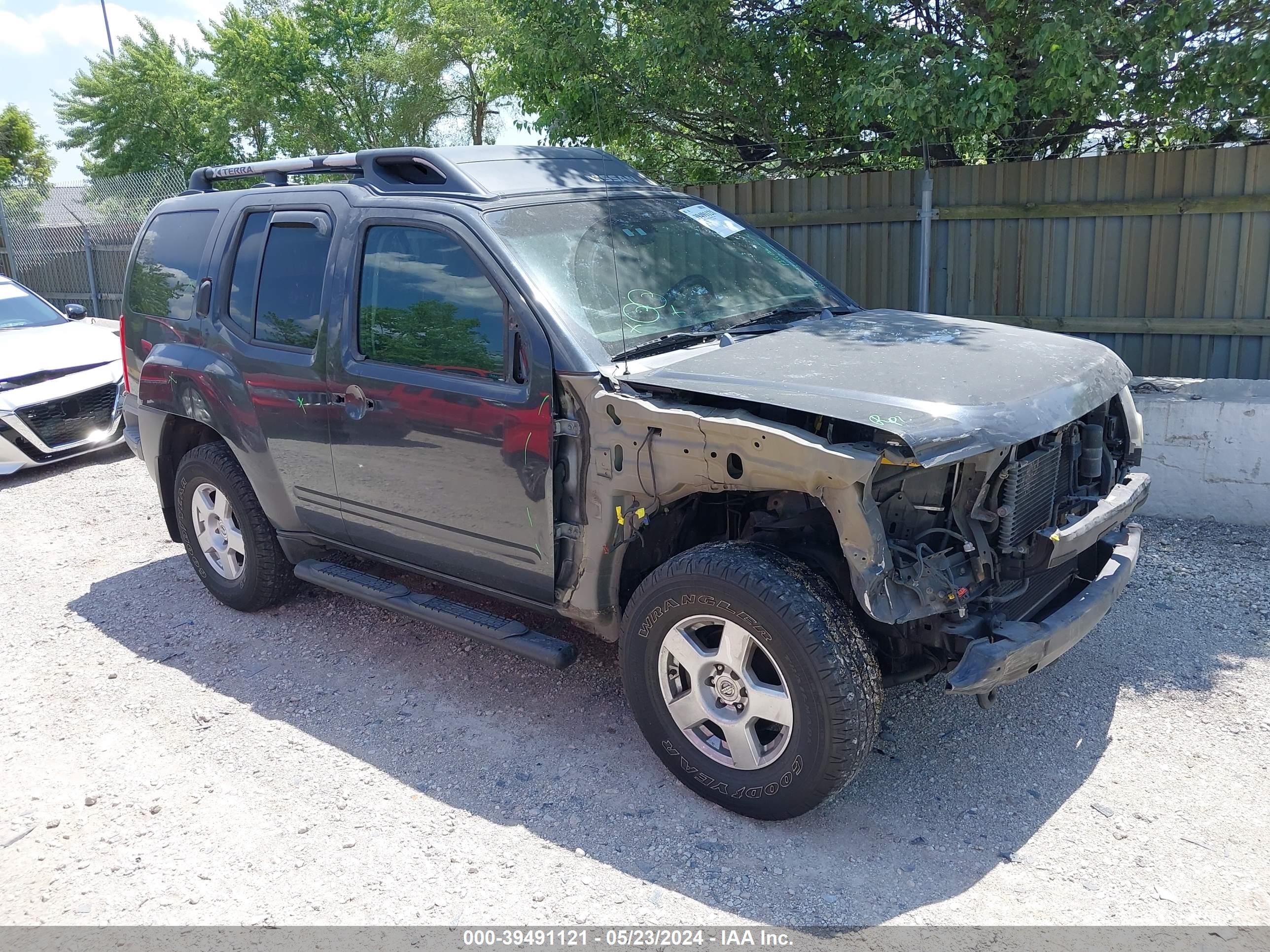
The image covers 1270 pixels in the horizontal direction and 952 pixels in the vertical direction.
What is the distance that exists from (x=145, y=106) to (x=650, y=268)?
1274 inches

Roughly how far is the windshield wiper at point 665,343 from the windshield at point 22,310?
796cm

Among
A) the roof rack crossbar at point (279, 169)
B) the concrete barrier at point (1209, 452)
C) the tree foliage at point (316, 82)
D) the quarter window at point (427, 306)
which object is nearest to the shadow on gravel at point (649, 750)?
the concrete barrier at point (1209, 452)

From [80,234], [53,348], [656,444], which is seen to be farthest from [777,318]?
[80,234]

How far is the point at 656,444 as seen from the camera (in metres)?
3.45

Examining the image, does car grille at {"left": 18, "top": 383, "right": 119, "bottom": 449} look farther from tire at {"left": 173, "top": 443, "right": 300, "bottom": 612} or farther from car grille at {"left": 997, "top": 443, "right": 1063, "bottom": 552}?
car grille at {"left": 997, "top": 443, "right": 1063, "bottom": 552}

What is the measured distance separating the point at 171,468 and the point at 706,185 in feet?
16.1

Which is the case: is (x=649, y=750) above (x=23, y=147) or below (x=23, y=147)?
below

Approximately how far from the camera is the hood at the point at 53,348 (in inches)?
342

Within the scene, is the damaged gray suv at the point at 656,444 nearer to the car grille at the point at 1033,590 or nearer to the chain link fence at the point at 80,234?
the car grille at the point at 1033,590

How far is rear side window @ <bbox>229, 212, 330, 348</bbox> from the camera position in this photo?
461 centimetres

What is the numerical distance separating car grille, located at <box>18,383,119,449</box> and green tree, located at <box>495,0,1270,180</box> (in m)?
4.40

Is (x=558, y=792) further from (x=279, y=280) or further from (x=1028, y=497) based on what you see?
(x=279, y=280)

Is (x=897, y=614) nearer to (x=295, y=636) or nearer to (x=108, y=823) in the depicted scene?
(x=108, y=823)

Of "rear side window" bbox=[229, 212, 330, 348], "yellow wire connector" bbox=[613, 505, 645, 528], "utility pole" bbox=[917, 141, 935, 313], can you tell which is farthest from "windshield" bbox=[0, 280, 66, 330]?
"yellow wire connector" bbox=[613, 505, 645, 528]
